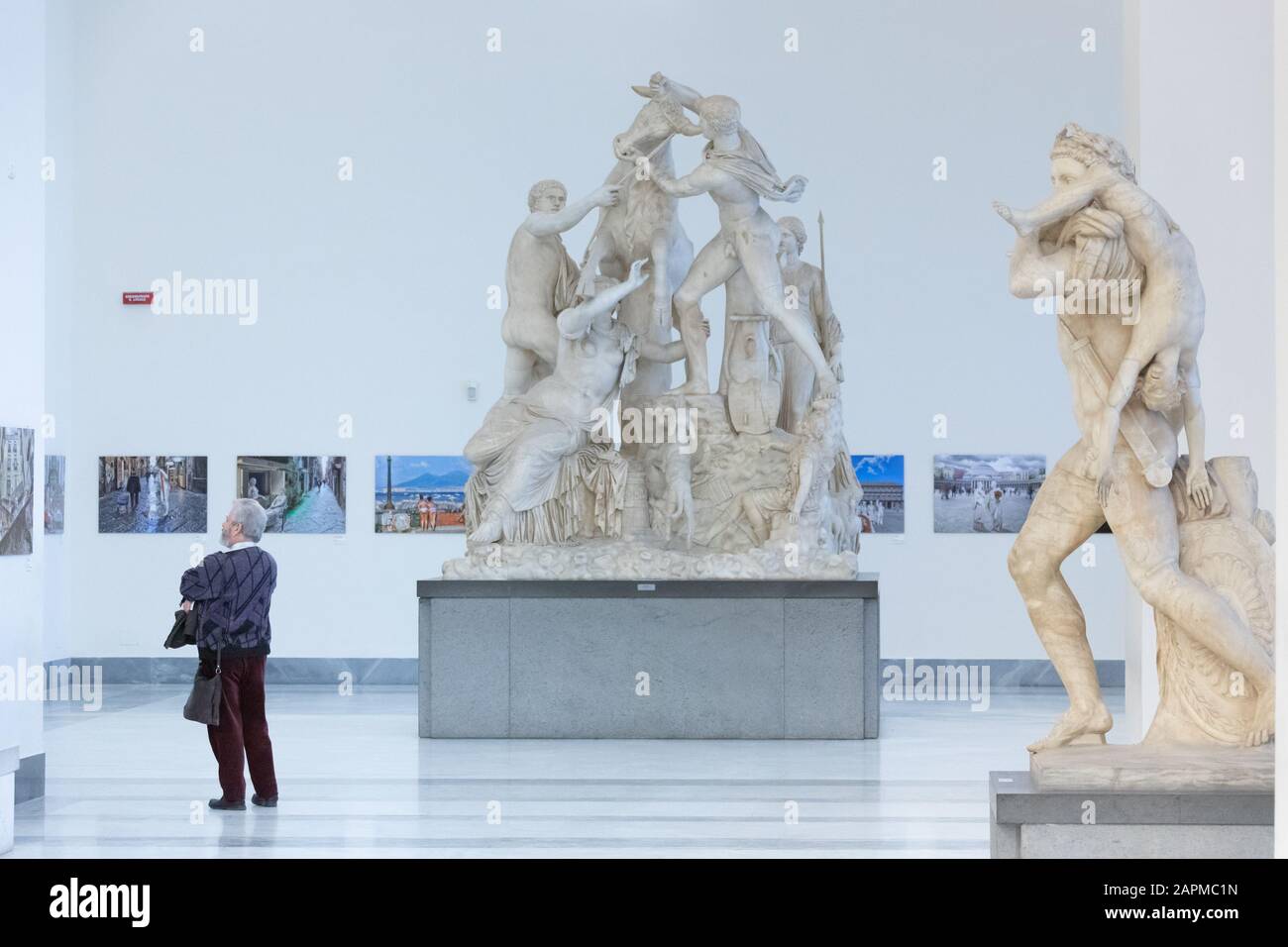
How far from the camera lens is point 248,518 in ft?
32.6

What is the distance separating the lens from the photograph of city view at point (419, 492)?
729 inches

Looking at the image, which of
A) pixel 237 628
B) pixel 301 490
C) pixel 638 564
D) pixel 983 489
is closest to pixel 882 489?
pixel 983 489

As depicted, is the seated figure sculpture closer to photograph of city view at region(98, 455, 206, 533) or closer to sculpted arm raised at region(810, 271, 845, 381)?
sculpted arm raised at region(810, 271, 845, 381)

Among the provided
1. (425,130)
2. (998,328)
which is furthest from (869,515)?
(425,130)

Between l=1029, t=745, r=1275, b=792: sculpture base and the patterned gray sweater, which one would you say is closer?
l=1029, t=745, r=1275, b=792: sculpture base

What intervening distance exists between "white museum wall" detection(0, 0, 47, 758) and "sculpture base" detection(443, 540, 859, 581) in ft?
14.2

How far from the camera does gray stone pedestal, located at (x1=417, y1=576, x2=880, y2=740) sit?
13.4m

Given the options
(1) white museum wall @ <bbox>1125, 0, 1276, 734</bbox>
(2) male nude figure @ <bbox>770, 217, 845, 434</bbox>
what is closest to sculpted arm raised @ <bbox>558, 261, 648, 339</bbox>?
(2) male nude figure @ <bbox>770, 217, 845, 434</bbox>

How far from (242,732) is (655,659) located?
165 inches

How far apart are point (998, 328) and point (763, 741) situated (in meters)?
6.86

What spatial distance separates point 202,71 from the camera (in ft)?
61.5

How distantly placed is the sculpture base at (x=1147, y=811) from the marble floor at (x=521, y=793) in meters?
1.89

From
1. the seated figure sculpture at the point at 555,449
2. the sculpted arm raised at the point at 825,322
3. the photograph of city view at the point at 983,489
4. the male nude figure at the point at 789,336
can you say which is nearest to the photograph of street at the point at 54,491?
the seated figure sculpture at the point at 555,449

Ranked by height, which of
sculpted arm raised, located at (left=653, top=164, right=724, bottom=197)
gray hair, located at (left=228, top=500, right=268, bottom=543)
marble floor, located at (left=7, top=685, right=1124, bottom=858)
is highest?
sculpted arm raised, located at (left=653, top=164, right=724, bottom=197)
